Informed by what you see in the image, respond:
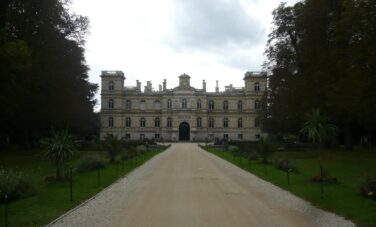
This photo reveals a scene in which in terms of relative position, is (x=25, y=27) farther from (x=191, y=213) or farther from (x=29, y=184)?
(x=191, y=213)

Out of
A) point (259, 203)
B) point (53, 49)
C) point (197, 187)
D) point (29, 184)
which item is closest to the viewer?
point (259, 203)

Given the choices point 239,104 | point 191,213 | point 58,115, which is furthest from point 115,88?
point 191,213

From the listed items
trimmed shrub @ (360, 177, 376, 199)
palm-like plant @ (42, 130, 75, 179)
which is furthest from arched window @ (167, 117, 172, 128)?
trimmed shrub @ (360, 177, 376, 199)

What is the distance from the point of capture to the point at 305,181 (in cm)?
1886

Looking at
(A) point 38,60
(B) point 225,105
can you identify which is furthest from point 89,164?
(B) point 225,105

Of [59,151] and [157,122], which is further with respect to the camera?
[157,122]

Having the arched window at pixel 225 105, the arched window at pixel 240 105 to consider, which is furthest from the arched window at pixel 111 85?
the arched window at pixel 240 105

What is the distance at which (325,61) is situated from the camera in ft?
114

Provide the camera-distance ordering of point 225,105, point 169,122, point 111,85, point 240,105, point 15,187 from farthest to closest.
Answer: point 225,105 → point 240,105 → point 169,122 → point 111,85 → point 15,187

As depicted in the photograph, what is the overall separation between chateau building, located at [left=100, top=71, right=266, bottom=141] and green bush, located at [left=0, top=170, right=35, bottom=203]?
80438 mm

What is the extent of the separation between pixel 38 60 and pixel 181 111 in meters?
66.5

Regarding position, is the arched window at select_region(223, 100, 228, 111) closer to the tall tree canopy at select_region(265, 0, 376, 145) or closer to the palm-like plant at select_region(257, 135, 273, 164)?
the tall tree canopy at select_region(265, 0, 376, 145)

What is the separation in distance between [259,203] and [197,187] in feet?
13.7

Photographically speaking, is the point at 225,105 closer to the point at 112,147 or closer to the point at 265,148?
the point at 265,148
